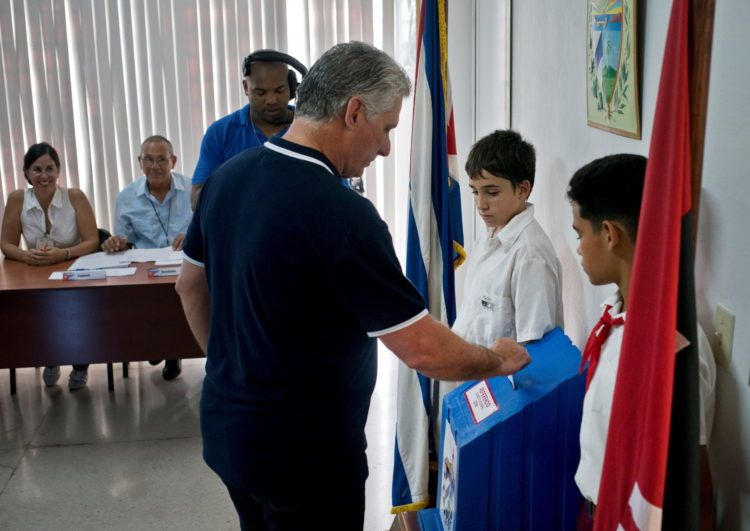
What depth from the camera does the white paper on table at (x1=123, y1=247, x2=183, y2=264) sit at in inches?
152

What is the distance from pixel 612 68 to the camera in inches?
78.3

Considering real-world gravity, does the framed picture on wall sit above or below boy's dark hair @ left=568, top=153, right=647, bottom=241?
above

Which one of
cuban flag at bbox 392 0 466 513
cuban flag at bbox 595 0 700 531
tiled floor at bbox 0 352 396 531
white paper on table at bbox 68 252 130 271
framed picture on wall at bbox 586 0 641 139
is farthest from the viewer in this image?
white paper on table at bbox 68 252 130 271

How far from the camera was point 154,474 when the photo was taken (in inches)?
125

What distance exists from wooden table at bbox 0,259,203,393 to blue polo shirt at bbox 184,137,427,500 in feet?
6.60

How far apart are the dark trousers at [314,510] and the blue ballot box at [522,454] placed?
272 millimetres

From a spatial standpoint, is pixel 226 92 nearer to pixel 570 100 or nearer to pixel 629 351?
pixel 570 100

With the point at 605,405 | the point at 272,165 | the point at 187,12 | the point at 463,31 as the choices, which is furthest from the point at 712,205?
the point at 187,12

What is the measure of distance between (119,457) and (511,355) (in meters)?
2.33

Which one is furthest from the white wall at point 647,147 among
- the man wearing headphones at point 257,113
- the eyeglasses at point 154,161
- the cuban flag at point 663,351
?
the eyeglasses at point 154,161

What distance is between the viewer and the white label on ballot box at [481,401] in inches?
70.7

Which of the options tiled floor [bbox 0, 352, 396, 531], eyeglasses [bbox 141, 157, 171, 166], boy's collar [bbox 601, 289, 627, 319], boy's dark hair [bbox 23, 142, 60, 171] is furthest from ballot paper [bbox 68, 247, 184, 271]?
boy's collar [bbox 601, 289, 627, 319]

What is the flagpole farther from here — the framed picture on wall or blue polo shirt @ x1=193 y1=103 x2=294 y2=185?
blue polo shirt @ x1=193 y1=103 x2=294 y2=185

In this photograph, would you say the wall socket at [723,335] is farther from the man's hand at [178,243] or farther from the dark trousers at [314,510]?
the man's hand at [178,243]
